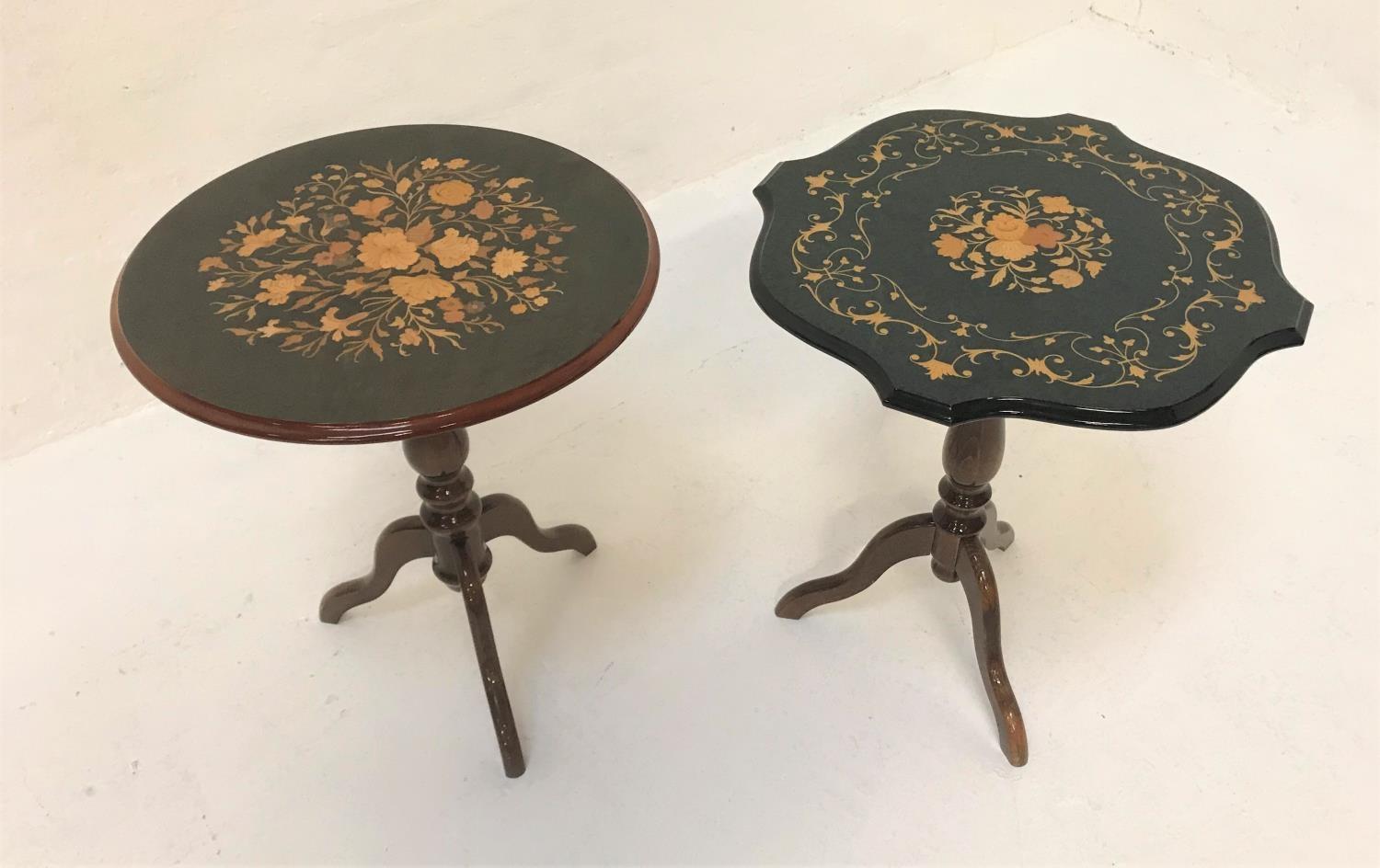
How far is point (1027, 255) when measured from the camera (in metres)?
1.74

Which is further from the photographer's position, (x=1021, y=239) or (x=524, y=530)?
(x=524, y=530)

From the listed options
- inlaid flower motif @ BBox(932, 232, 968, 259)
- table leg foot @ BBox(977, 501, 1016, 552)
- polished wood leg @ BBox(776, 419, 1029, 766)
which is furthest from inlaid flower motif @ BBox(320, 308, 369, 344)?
table leg foot @ BBox(977, 501, 1016, 552)

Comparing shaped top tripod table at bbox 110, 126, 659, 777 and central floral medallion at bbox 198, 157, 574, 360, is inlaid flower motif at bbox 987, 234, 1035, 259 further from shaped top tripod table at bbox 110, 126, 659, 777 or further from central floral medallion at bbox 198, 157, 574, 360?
central floral medallion at bbox 198, 157, 574, 360

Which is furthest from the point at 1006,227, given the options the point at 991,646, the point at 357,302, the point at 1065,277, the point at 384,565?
the point at 384,565

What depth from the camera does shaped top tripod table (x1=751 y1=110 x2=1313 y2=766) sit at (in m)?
1.51

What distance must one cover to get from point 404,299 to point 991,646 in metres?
1.10

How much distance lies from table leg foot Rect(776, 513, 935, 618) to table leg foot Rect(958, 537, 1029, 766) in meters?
0.08

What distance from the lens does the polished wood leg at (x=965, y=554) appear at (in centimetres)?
190

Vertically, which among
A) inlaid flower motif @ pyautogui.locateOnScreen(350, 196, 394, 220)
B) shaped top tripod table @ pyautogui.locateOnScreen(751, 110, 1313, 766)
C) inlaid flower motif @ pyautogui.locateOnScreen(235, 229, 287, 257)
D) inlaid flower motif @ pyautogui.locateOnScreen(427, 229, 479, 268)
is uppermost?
inlaid flower motif @ pyautogui.locateOnScreen(235, 229, 287, 257)

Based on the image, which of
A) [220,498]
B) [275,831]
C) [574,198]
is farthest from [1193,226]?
[220,498]

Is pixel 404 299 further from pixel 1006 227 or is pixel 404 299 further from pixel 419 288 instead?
pixel 1006 227

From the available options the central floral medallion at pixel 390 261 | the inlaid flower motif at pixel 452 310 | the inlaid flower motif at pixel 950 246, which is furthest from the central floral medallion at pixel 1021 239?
the inlaid flower motif at pixel 452 310

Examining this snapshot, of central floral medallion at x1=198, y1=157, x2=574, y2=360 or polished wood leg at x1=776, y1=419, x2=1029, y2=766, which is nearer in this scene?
central floral medallion at x1=198, y1=157, x2=574, y2=360

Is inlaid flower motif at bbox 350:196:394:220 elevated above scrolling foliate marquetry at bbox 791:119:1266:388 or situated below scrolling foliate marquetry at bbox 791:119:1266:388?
above
